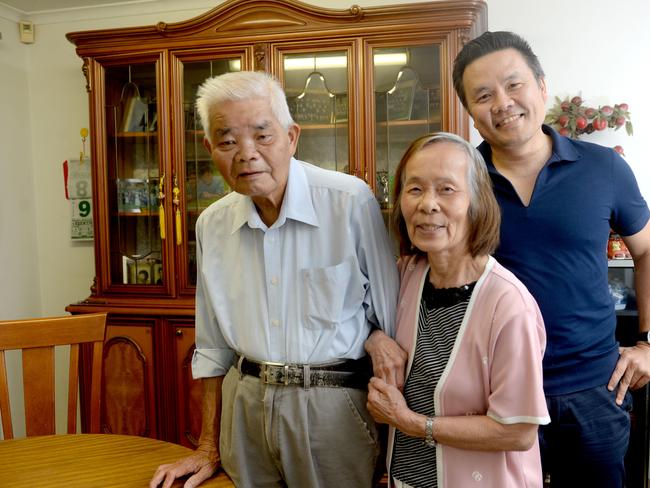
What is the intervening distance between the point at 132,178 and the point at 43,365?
1.45 m

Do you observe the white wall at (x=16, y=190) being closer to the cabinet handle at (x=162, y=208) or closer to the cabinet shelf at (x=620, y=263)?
the cabinet handle at (x=162, y=208)

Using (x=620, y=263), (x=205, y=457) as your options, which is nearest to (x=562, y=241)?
(x=205, y=457)

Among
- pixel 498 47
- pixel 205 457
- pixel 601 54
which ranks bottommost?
pixel 205 457

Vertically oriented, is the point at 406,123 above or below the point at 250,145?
above

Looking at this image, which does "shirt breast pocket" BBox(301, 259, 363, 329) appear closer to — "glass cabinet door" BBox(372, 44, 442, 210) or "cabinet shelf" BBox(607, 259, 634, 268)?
"glass cabinet door" BBox(372, 44, 442, 210)

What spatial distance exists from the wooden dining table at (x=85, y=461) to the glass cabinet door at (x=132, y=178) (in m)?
1.53

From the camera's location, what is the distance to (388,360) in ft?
3.79

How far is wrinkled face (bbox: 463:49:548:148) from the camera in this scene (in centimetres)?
125

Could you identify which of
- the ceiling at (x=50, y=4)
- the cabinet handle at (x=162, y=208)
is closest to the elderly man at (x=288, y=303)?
the cabinet handle at (x=162, y=208)

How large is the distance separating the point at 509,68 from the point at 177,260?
6.50 feet

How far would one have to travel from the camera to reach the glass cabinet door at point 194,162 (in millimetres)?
2705

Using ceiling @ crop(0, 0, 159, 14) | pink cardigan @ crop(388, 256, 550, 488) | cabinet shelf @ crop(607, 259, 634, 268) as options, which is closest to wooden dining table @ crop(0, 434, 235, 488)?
pink cardigan @ crop(388, 256, 550, 488)

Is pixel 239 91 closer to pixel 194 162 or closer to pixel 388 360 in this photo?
pixel 388 360

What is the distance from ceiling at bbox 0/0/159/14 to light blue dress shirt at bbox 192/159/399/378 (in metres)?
2.50
